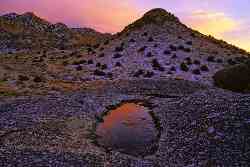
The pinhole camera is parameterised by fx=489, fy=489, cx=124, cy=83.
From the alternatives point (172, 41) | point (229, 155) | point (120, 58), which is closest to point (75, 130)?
point (229, 155)

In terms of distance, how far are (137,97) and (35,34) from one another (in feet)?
309

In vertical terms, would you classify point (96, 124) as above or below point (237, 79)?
below

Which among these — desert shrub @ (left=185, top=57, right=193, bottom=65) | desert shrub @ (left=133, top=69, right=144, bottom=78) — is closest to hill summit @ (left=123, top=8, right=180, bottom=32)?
desert shrub @ (left=185, top=57, right=193, bottom=65)

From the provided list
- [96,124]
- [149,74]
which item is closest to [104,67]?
[149,74]

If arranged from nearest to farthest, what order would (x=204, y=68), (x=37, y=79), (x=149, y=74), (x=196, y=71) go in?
(x=37, y=79) < (x=149, y=74) < (x=196, y=71) < (x=204, y=68)

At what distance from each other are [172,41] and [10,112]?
37.6 meters

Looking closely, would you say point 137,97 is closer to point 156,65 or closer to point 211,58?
point 156,65

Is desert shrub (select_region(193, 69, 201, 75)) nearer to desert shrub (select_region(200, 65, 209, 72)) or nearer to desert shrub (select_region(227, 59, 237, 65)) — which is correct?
desert shrub (select_region(200, 65, 209, 72))

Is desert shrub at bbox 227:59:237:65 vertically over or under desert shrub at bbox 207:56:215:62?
under

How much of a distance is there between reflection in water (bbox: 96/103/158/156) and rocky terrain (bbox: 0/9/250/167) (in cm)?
66

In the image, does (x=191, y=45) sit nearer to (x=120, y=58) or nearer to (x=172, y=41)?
(x=172, y=41)

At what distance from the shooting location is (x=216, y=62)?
2389 inches

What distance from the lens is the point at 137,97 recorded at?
42.1 m

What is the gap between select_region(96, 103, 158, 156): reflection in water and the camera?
88.9 feet
